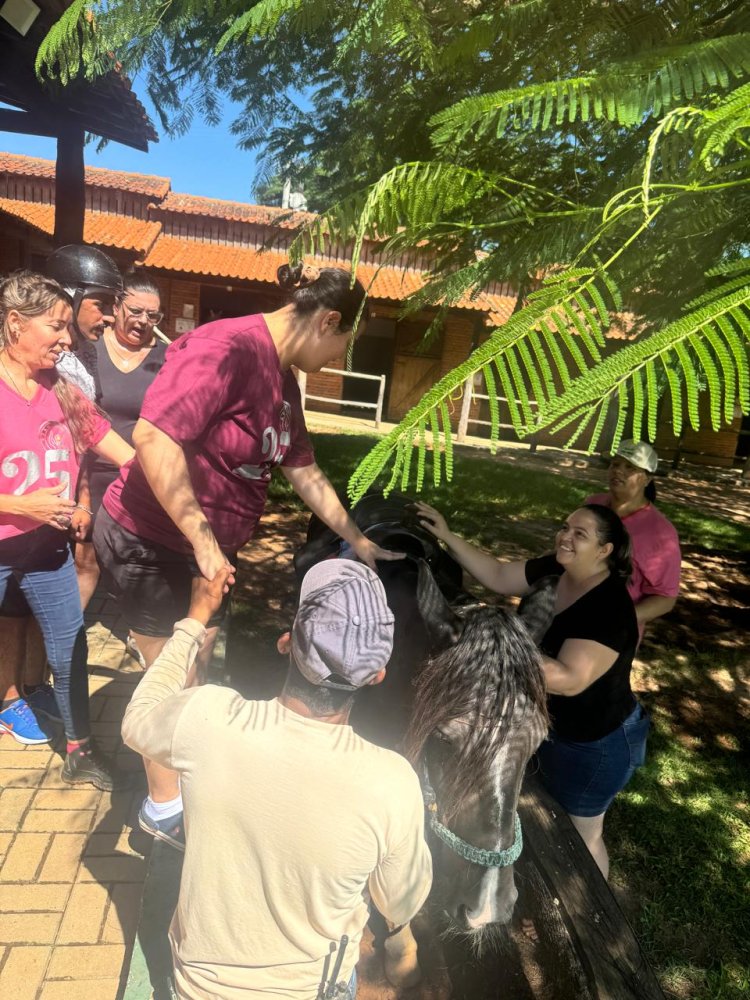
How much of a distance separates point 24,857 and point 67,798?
1.06ft

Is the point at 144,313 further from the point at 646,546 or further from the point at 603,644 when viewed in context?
the point at 646,546

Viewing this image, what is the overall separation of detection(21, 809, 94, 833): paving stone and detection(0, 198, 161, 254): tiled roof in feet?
45.3

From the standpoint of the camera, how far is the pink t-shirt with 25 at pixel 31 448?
2.13 m

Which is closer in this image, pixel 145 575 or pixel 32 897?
pixel 145 575

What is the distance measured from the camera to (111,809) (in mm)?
2615

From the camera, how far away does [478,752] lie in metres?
1.48

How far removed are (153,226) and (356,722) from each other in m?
17.1

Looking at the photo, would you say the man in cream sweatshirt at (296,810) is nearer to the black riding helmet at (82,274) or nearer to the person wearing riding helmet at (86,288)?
the person wearing riding helmet at (86,288)

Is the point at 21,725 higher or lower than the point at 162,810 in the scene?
lower

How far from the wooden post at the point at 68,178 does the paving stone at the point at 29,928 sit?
220 inches

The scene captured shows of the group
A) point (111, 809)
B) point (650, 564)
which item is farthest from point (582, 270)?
point (111, 809)

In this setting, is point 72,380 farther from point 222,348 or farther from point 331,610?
point 331,610

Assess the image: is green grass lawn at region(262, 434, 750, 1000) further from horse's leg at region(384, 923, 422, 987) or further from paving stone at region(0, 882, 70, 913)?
paving stone at region(0, 882, 70, 913)

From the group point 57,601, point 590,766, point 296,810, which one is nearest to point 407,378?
point 57,601
